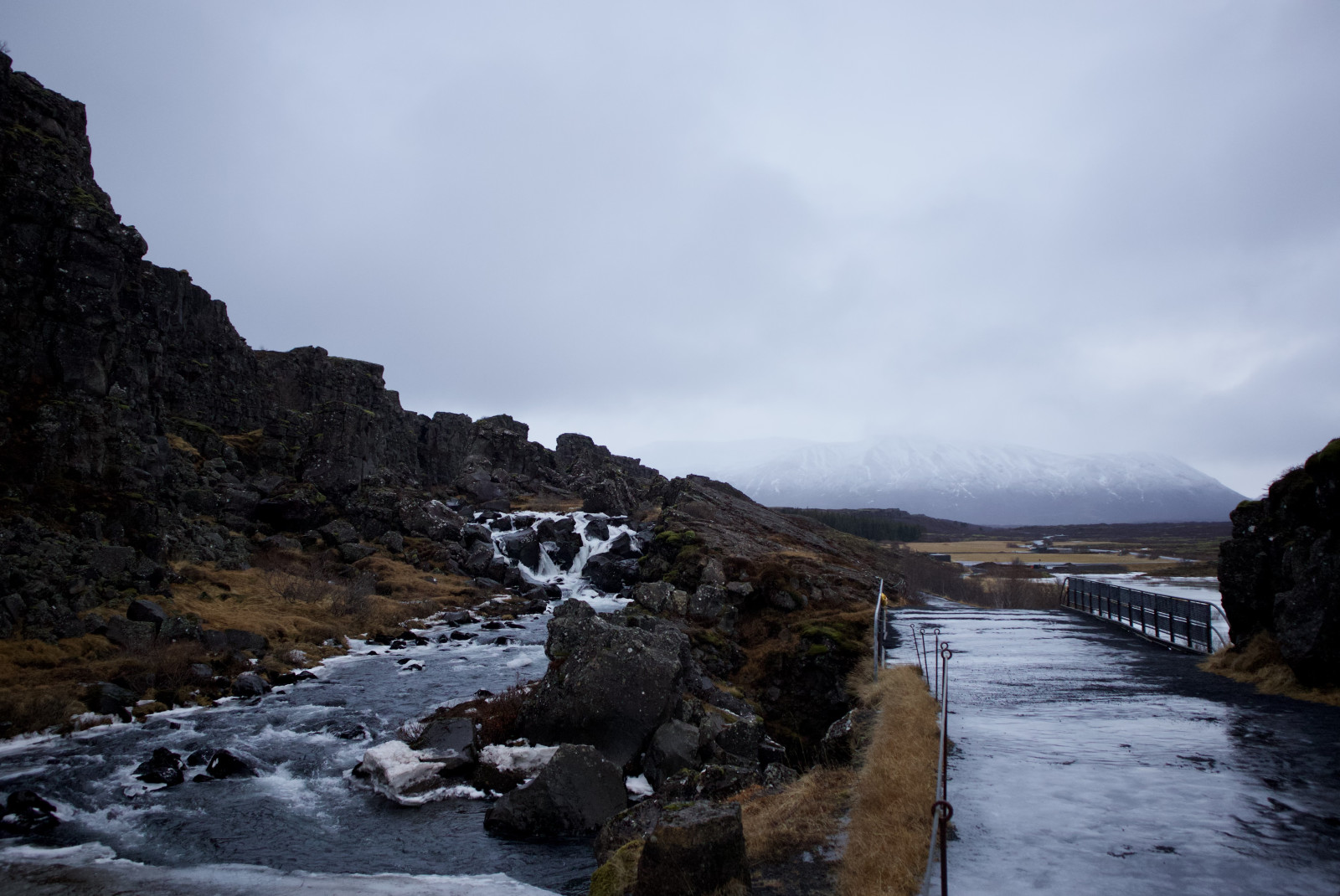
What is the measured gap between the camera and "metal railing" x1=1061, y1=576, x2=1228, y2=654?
21578mm

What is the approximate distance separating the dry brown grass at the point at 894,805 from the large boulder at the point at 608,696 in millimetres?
6357

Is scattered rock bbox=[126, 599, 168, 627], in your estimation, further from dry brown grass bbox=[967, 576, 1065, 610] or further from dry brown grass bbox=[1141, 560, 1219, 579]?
dry brown grass bbox=[1141, 560, 1219, 579]

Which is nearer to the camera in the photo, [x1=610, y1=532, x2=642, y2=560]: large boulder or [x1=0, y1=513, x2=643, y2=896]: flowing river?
[x1=0, y1=513, x2=643, y2=896]: flowing river

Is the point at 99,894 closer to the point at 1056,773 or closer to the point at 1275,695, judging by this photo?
the point at 1056,773

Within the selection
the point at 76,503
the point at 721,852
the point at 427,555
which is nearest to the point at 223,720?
the point at 76,503

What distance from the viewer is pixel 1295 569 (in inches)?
530

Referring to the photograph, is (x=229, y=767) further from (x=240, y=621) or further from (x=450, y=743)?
(x=240, y=621)

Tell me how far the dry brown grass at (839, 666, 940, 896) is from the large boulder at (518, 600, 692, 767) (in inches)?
250

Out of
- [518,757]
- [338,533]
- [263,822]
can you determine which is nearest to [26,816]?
[263,822]

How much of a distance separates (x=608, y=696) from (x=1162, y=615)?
22.9 meters

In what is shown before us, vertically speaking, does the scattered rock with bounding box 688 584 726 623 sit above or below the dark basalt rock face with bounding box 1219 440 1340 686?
below

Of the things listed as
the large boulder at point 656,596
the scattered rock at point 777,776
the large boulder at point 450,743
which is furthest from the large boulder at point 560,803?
the large boulder at point 656,596

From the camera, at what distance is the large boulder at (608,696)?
58.7 feet

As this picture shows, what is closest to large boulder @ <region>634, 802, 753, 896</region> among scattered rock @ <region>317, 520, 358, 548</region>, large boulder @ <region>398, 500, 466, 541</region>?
scattered rock @ <region>317, 520, 358, 548</region>
